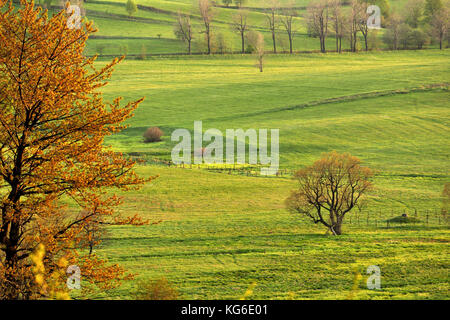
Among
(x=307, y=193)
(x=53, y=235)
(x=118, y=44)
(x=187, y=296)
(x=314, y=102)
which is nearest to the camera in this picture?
(x=53, y=235)

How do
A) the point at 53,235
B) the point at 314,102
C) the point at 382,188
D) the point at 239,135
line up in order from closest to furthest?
the point at 53,235, the point at 382,188, the point at 239,135, the point at 314,102

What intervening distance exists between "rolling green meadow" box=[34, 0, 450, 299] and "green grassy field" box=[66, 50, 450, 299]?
17 centimetres

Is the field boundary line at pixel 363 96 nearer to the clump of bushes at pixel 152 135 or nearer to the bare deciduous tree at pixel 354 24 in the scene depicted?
the clump of bushes at pixel 152 135

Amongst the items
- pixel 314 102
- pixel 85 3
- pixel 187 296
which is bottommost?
pixel 187 296

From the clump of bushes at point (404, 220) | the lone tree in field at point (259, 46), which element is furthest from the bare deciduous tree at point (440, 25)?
the clump of bushes at point (404, 220)

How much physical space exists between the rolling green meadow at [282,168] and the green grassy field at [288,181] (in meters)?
0.17

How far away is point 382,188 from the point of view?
54.3m

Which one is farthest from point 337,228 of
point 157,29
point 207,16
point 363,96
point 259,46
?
point 157,29

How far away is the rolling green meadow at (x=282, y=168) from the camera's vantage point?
92.9ft

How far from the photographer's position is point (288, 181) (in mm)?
57438
